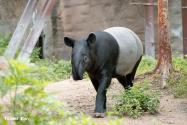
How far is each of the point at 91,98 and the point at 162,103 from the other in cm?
124

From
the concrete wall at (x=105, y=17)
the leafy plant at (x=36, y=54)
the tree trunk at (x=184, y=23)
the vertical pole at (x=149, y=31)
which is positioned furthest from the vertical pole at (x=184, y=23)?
the leafy plant at (x=36, y=54)

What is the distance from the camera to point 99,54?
25.9 ft

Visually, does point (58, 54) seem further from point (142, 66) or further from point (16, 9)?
point (142, 66)

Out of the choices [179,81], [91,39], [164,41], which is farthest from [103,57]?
[164,41]

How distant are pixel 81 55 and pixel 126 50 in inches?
49.2

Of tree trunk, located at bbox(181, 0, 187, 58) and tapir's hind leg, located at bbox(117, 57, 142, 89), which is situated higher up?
tree trunk, located at bbox(181, 0, 187, 58)

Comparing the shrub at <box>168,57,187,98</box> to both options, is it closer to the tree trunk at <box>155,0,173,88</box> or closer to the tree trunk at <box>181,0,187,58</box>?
the tree trunk at <box>155,0,173,88</box>

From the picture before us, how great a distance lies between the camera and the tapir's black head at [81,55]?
24.1 feet

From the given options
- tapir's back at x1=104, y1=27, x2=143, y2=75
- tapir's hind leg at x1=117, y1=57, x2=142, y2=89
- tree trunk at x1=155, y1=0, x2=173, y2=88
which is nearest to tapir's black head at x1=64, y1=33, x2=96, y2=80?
tapir's back at x1=104, y1=27, x2=143, y2=75

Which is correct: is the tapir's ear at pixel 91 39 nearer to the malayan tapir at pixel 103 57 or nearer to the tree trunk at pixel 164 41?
the malayan tapir at pixel 103 57

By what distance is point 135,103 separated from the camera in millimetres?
7906

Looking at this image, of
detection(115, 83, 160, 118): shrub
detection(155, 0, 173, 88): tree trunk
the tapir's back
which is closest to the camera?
detection(115, 83, 160, 118): shrub

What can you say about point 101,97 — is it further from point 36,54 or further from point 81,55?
point 36,54

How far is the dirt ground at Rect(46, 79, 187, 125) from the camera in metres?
7.68
